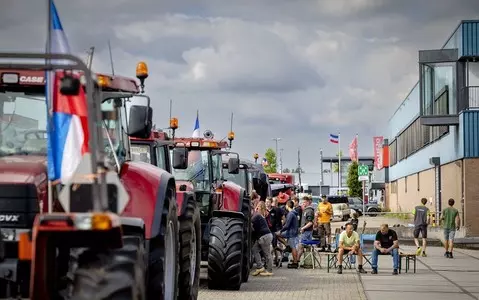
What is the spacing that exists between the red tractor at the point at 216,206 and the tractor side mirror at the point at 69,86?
360 inches

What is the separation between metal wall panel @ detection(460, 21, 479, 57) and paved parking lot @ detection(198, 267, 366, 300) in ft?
75.2

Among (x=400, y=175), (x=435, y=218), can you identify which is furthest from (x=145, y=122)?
(x=400, y=175)

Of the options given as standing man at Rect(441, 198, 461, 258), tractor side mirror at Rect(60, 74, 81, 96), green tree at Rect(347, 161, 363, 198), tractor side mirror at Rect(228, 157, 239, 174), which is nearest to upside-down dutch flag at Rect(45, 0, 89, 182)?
tractor side mirror at Rect(60, 74, 81, 96)

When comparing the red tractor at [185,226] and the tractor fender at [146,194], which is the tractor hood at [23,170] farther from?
the red tractor at [185,226]

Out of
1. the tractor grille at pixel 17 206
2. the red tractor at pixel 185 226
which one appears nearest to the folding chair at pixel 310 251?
the red tractor at pixel 185 226

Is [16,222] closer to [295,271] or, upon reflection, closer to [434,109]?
[295,271]

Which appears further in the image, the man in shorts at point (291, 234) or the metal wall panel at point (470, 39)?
the metal wall panel at point (470, 39)

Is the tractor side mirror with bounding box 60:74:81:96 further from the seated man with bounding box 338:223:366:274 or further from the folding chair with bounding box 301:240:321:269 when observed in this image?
the folding chair with bounding box 301:240:321:269

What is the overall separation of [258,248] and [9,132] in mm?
14291

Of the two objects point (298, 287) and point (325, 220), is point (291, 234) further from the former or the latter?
point (325, 220)

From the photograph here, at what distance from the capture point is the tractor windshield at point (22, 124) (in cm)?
909

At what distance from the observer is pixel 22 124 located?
9.25 meters

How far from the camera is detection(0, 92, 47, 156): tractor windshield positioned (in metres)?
9.09

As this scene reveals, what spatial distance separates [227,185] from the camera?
20281mm
